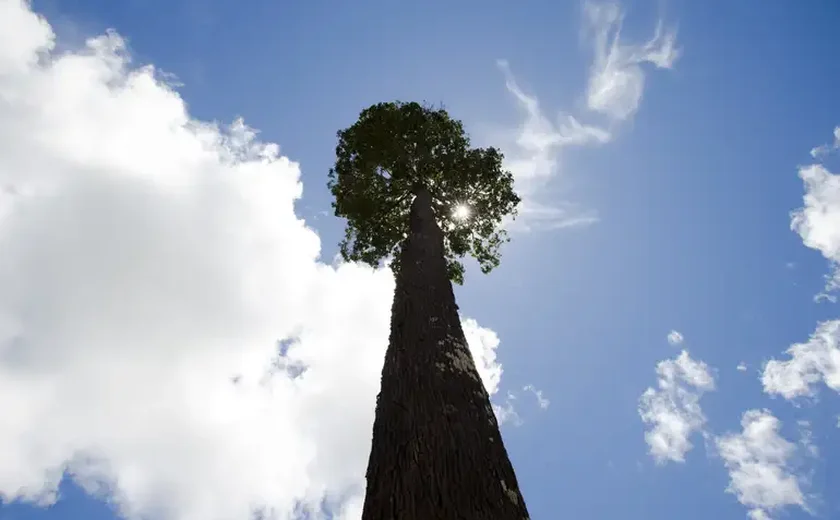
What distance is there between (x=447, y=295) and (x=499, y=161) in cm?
930

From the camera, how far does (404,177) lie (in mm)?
12922

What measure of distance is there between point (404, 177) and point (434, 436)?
10.4m

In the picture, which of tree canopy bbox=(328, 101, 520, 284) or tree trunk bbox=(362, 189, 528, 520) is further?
tree canopy bbox=(328, 101, 520, 284)

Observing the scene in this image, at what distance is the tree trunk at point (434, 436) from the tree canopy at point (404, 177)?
8352 millimetres

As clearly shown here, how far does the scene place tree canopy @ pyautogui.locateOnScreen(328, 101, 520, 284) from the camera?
43.2ft

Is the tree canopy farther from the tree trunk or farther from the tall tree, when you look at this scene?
the tree trunk

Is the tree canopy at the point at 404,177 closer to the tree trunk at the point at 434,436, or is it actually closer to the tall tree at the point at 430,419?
the tall tree at the point at 430,419

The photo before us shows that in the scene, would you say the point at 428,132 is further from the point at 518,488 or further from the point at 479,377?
the point at 518,488

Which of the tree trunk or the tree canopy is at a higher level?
the tree canopy

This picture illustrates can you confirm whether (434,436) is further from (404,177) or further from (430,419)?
(404,177)

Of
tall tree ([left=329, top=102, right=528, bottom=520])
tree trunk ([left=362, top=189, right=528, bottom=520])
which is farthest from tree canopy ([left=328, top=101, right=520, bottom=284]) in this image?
tree trunk ([left=362, top=189, right=528, bottom=520])

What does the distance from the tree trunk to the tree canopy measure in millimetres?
8352

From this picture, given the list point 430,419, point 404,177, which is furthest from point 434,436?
point 404,177

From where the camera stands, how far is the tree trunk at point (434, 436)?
8.69 feet
